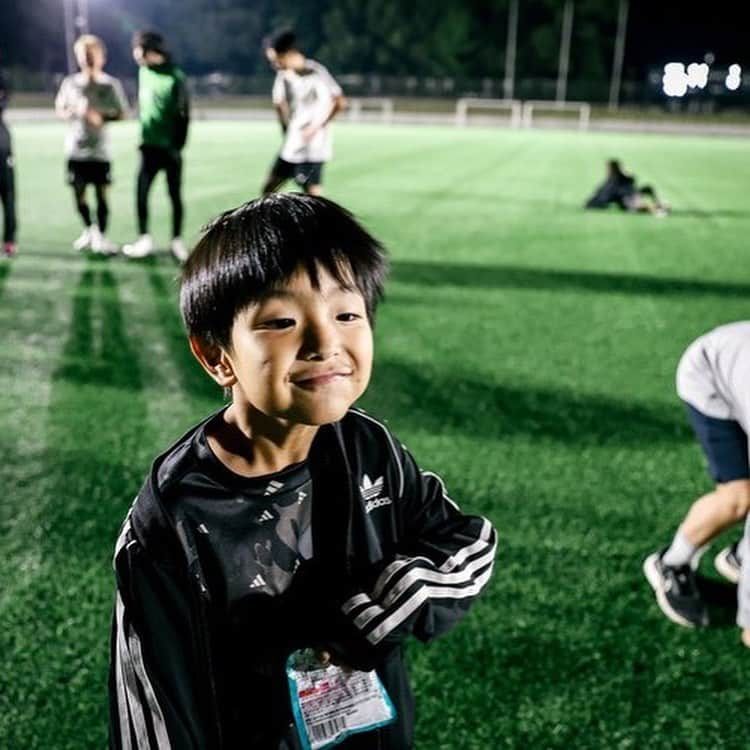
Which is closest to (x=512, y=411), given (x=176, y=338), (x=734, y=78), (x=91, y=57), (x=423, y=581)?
(x=176, y=338)

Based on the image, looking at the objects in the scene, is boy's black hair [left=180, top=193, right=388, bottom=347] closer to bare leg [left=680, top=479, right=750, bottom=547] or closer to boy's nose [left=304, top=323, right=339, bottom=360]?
boy's nose [left=304, top=323, right=339, bottom=360]

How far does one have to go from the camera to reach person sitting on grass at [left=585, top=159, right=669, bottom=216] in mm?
12453

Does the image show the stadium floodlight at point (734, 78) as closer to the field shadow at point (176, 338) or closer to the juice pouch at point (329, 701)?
the field shadow at point (176, 338)

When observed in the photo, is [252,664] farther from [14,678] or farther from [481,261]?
[481,261]

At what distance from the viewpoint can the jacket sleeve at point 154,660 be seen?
1.28 metres

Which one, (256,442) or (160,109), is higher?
(160,109)

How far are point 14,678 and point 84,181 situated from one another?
6.47 m

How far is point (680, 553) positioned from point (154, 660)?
7.00 feet

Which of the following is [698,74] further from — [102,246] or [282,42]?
[102,246]

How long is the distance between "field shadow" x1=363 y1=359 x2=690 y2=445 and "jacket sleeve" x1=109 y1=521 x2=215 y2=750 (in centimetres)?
297

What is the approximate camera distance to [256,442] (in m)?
1.42

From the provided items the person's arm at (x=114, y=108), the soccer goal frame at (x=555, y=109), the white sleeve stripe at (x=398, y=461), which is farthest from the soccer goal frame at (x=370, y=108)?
the white sleeve stripe at (x=398, y=461)

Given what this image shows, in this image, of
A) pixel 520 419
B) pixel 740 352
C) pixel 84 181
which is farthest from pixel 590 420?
pixel 84 181

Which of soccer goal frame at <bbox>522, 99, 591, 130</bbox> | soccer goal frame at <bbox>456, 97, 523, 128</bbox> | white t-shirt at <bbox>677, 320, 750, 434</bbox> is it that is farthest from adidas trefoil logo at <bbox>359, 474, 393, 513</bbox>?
soccer goal frame at <bbox>456, 97, 523, 128</bbox>
